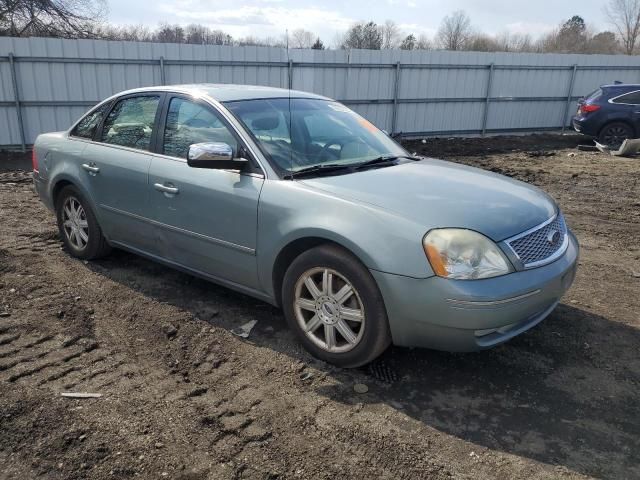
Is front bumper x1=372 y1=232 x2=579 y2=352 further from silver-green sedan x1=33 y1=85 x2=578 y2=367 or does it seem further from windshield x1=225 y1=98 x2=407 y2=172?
windshield x1=225 y1=98 x2=407 y2=172

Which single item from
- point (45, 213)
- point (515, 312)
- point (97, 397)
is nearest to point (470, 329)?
point (515, 312)

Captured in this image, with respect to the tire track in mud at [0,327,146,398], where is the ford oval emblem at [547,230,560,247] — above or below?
above

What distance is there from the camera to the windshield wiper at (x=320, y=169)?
364 cm

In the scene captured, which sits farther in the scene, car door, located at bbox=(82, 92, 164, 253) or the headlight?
car door, located at bbox=(82, 92, 164, 253)

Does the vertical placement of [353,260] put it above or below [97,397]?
above

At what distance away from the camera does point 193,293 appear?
15.1 ft

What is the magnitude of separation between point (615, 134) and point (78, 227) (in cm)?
1363

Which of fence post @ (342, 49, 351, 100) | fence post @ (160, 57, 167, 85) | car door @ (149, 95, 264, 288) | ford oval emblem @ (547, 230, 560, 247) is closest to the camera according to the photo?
ford oval emblem @ (547, 230, 560, 247)

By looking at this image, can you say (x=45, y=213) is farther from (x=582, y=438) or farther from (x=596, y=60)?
(x=596, y=60)

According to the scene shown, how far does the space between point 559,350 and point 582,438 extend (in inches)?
38.6

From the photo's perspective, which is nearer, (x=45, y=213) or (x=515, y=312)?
(x=515, y=312)

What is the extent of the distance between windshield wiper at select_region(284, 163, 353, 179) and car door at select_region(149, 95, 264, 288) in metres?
0.23

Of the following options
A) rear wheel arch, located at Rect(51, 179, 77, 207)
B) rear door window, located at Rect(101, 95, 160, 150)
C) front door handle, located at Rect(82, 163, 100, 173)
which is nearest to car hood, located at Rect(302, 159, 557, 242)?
rear door window, located at Rect(101, 95, 160, 150)

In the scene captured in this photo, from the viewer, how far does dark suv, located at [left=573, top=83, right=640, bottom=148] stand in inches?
547
